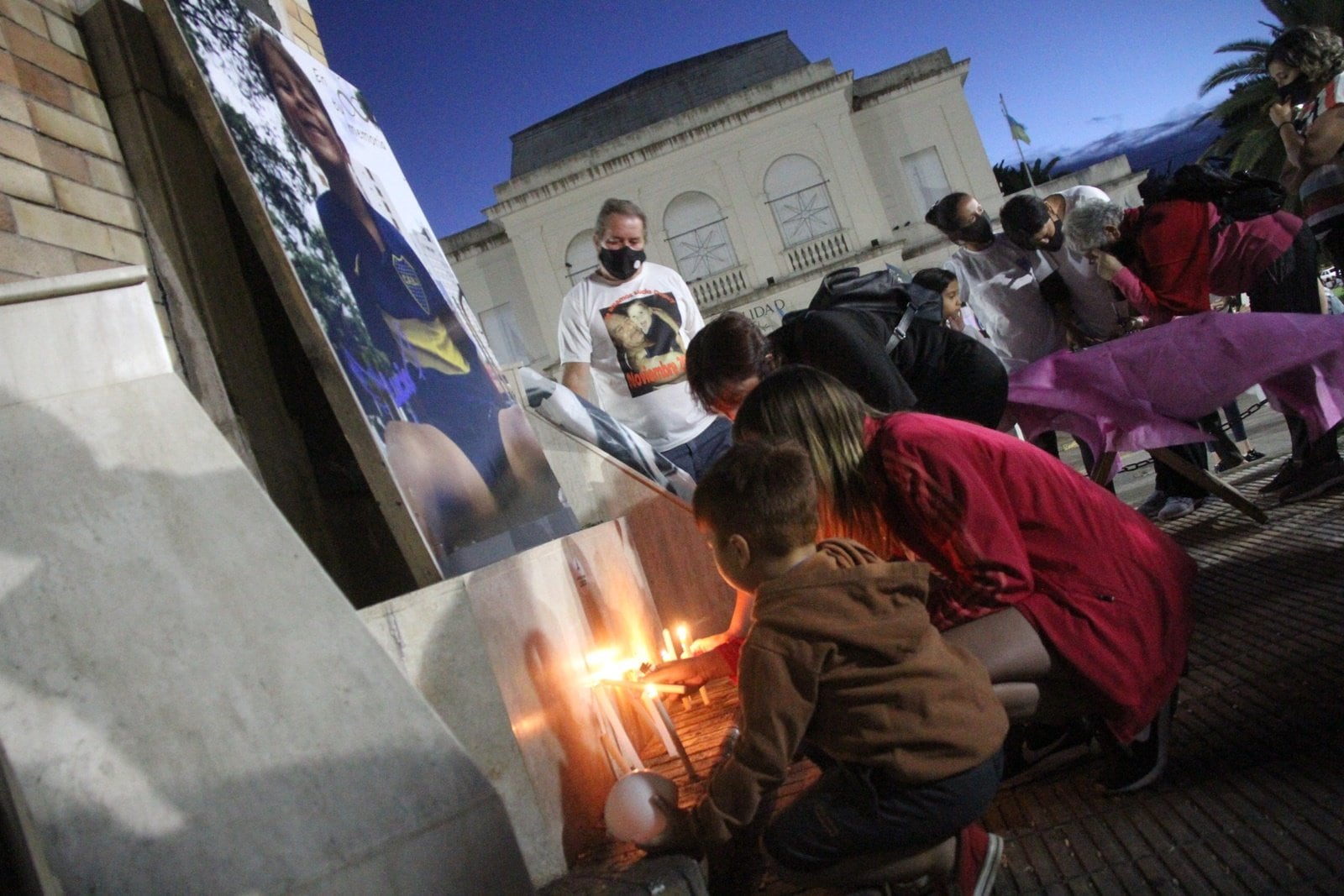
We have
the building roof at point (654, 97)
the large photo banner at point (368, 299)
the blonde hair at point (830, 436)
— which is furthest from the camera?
the building roof at point (654, 97)

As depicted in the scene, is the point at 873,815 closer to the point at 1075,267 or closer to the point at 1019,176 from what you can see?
the point at 1075,267

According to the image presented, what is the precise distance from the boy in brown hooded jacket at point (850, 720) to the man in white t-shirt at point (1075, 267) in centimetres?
329

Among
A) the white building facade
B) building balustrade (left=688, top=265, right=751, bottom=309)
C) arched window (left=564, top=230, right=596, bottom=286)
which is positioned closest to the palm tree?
the white building facade

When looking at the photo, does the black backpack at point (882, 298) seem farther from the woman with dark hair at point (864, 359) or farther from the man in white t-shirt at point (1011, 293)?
the man in white t-shirt at point (1011, 293)

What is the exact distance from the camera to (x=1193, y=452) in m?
4.81

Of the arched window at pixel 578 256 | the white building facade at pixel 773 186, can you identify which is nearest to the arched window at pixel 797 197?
the white building facade at pixel 773 186

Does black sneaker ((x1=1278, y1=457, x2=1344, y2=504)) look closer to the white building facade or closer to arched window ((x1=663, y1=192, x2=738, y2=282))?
the white building facade

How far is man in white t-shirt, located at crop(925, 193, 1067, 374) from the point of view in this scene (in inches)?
183

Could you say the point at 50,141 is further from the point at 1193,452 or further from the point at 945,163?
the point at 945,163

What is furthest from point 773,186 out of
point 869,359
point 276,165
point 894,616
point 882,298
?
point 894,616

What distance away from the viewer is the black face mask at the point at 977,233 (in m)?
4.58

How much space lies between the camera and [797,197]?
27.1m

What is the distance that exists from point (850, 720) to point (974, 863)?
1.44 ft

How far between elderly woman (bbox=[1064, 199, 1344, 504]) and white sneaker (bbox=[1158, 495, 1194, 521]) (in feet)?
1.63
